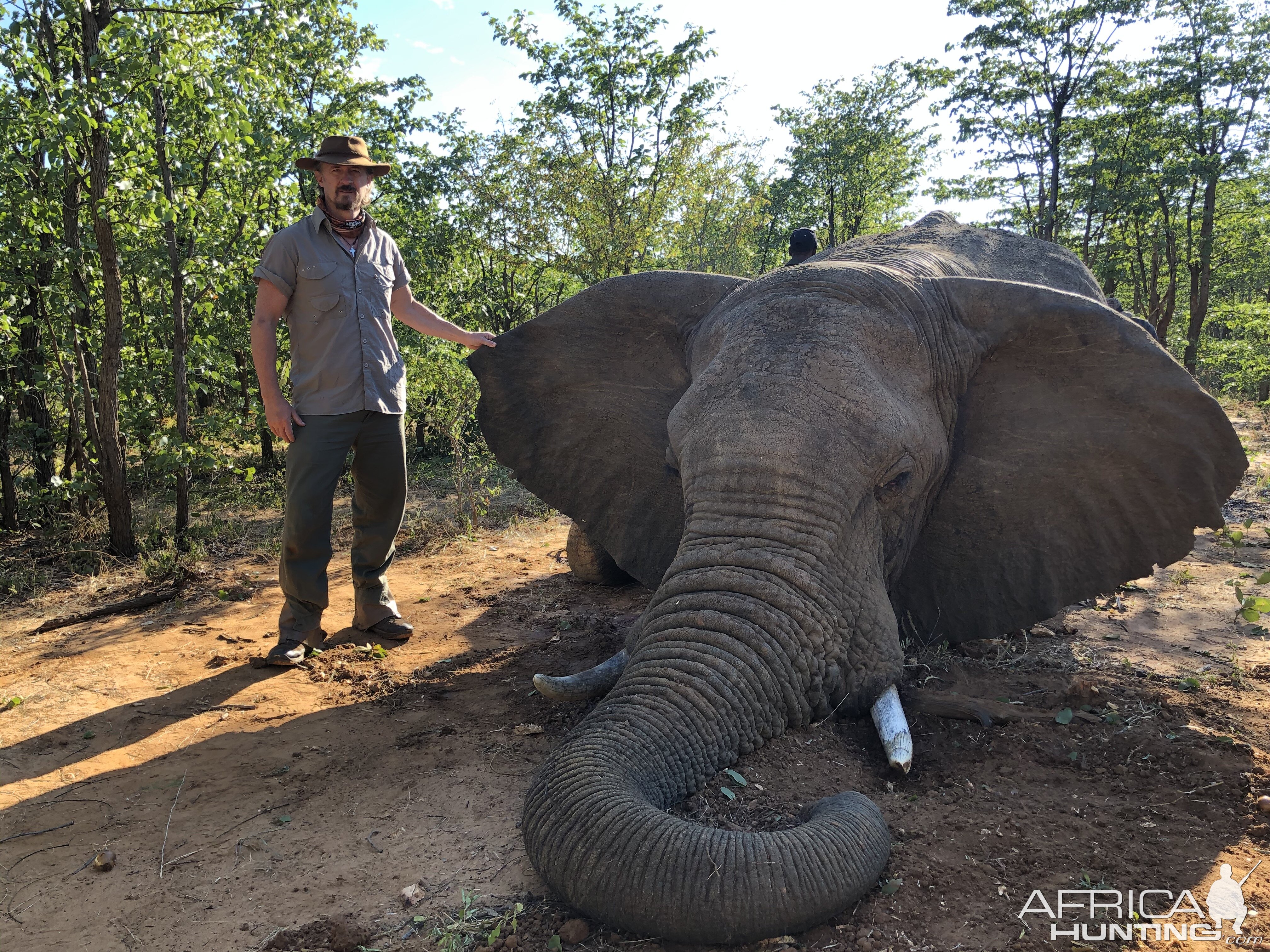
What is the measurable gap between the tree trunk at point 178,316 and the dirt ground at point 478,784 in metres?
2.43

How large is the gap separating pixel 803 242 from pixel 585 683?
15.4 feet

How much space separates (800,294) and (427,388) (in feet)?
23.8

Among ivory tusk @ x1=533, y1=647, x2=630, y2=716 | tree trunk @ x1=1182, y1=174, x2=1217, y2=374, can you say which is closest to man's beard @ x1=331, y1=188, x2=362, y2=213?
ivory tusk @ x1=533, y1=647, x2=630, y2=716

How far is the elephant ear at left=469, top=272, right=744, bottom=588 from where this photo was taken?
516 centimetres

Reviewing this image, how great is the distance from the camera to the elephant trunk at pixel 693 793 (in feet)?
7.82

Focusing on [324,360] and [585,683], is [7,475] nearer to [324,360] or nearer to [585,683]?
[324,360]

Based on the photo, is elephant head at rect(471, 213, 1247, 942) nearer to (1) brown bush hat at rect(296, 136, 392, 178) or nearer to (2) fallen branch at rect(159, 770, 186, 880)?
(2) fallen branch at rect(159, 770, 186, 880)

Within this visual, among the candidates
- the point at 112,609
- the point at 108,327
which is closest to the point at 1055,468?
the point at 112,609

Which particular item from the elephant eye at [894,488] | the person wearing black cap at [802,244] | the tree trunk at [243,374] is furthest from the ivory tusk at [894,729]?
the tree trunk at [243,374]

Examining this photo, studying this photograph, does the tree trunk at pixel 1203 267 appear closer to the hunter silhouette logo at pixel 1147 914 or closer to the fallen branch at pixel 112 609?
the hunter silhouette logo at pixel 1147 914

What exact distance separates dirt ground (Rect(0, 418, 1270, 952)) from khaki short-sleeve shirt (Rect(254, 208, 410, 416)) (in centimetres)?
169

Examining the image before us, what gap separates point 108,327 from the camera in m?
7.05

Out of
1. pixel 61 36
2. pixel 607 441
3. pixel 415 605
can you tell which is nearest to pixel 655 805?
pixel 607 441

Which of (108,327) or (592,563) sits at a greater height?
(108,327)
